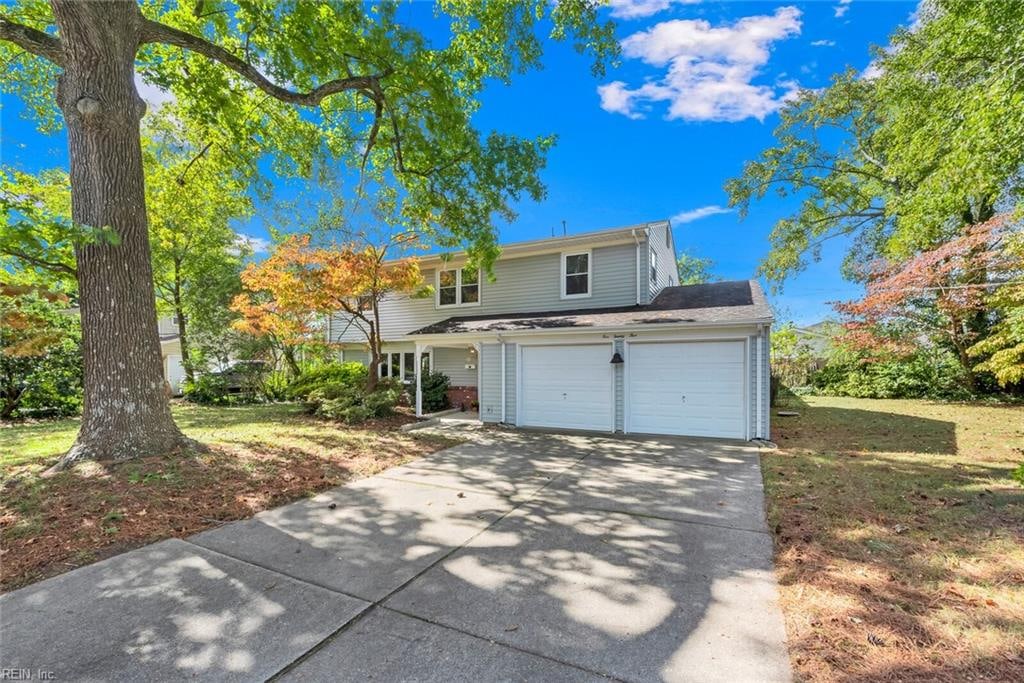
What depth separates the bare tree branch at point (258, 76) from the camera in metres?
6.95

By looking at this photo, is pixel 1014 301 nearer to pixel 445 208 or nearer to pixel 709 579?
pixel 709 579

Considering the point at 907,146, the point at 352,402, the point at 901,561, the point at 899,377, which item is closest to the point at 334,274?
the point at 352,402

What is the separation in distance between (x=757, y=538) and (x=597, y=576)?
1786mm

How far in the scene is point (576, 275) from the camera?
12.5 metres

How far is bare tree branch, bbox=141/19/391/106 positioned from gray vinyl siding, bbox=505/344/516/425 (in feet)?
20.8

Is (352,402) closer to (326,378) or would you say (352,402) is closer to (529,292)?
(326,378)

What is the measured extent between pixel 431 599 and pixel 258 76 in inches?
365

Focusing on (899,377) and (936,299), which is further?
(899,377)

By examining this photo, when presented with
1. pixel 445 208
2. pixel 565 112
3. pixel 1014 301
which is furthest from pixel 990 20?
pixel 445 208

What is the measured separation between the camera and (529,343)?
10750mm

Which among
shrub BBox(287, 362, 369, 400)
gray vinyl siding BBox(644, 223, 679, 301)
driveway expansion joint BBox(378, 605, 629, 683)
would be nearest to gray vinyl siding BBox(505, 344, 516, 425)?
gray vinyl siding BBox(644, 223, 679, 301)

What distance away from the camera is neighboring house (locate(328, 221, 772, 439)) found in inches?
344

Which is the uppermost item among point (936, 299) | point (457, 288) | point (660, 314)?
point (457, 288)

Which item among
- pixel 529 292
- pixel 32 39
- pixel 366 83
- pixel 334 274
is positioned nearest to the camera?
pixel 32 39
